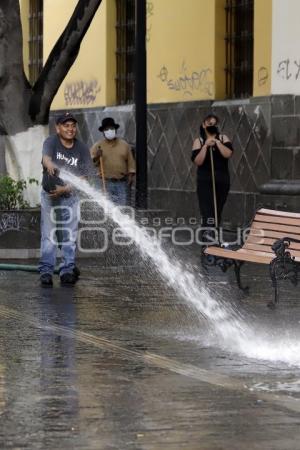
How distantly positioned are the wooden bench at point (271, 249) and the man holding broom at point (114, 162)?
13.5 ft

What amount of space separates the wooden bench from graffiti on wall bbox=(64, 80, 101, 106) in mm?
11336

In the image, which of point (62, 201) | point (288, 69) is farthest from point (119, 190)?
point (62, 201)

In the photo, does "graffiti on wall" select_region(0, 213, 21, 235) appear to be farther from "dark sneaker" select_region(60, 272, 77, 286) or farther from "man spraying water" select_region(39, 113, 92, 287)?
"dark sneaker" select_region(60, 272, 77, 286)

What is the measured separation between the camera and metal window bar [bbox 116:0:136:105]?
24188 mm

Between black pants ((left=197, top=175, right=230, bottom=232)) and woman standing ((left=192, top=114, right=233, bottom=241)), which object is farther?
black pants ((left=197, top=175, right=230, bottom=232))

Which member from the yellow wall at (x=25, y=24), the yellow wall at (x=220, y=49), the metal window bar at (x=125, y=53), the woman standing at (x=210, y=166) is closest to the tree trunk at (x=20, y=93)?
the woman standing at (x=210, y=166)

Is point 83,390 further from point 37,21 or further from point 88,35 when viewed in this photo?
point 37,21

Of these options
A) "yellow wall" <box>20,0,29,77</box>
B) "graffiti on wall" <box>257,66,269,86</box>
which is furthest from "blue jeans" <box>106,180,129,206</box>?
"yellow wall" <box>20,0,29,77</box>

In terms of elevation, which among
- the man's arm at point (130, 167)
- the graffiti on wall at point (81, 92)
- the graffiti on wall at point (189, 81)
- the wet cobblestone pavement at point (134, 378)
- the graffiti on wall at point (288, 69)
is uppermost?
the graffiti on wall at point (288, 69)

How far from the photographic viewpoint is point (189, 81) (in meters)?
21.8

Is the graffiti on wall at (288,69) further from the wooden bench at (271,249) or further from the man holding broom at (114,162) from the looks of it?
the wooden bench at (271,249)

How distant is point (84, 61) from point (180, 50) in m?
3.64

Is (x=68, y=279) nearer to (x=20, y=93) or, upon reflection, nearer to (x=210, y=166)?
(x=210, y=166)

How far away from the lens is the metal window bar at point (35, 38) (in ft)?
92.1
